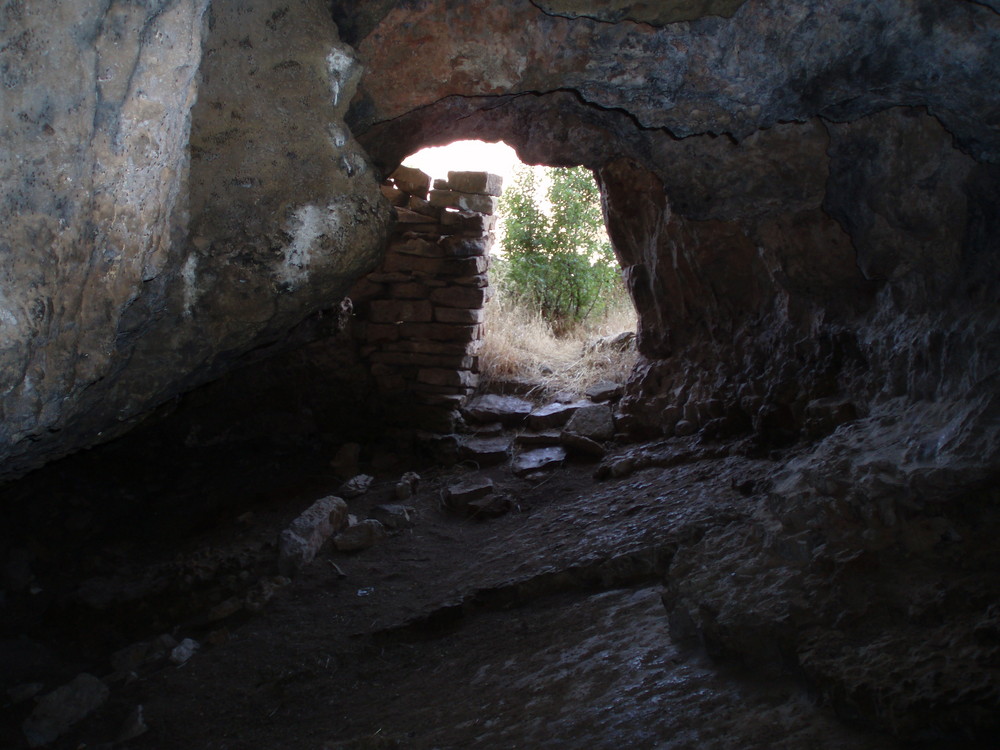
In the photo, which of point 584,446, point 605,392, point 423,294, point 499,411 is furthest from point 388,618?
point 423,294

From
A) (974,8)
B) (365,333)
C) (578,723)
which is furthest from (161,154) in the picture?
(365,333)

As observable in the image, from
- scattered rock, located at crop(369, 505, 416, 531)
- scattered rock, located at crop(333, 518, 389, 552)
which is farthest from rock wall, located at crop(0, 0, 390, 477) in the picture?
scattered rock, located at crop(369, 505, 416, 531)

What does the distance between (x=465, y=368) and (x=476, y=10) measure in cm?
373

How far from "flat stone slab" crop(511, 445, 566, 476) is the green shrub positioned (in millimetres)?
2540

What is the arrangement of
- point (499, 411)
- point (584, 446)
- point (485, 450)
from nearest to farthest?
point (584, 446) → point (485, 450) → point (499, 411)

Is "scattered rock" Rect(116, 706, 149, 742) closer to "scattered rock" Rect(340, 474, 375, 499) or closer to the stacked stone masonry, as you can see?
"scattered rock" Rect(340, 474, 375, 499)

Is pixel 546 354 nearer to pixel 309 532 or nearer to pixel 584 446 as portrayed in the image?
pixel 584 446

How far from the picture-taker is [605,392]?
558 cm

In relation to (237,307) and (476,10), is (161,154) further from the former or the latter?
(476,10)

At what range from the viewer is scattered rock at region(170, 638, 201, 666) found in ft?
11.0

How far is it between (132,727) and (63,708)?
430mm

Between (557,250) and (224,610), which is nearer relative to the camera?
(224,610)

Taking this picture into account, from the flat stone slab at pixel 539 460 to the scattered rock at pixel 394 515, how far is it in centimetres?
74

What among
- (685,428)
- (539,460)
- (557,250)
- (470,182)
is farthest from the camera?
(557,250)
